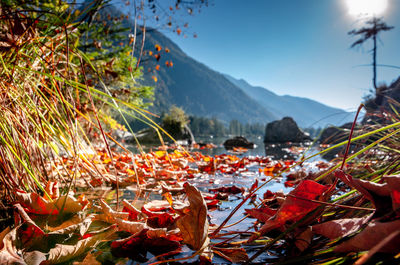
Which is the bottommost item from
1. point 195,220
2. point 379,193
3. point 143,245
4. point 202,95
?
point 143,245

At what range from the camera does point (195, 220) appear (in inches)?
19.6

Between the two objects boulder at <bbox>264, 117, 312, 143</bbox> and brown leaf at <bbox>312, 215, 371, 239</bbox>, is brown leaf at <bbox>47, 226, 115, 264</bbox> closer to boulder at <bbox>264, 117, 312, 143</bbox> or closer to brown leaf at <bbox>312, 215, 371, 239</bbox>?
brown leaf at <bbox>312, 215, 371, 239</bbox>

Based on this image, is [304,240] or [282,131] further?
[282,131]

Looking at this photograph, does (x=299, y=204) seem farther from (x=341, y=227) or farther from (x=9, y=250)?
(x=9, y=250)

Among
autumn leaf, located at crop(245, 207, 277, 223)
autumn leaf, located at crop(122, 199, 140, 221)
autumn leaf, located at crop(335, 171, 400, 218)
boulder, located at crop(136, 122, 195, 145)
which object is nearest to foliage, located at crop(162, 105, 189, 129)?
boulder, located at crop(136, 122, 195, 145)

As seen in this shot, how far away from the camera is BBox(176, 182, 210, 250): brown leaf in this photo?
1.58 ft

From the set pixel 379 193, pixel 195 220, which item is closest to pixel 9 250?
pixel 195 220

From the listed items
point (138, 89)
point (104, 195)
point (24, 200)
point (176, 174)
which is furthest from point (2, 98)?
point (138, 89)

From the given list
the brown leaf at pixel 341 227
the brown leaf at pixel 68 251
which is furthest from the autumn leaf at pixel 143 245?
the brown leaf at pixel 341 227

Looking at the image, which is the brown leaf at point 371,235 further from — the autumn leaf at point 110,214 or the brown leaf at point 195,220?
the autumn leaf at point 110,214

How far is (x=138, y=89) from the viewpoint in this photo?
13.8 ft

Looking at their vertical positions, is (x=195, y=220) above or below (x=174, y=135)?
above

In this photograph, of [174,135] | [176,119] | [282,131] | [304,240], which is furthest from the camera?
[282,131]

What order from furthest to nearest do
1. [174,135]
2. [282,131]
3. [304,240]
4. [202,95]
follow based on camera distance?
1. [202,95]
2. [282,131]
3. [174,135]
4. [304,240]
